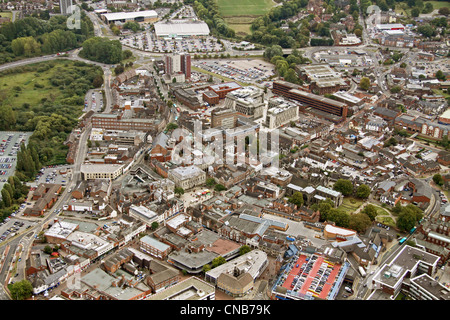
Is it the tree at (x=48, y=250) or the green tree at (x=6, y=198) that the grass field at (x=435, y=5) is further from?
the tree at (x=48, y=250)

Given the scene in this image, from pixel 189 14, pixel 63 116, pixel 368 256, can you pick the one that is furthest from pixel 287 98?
pixel 189 14

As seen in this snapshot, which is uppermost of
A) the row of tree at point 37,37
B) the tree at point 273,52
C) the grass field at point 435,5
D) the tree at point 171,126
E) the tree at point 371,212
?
the grass field at point 435,5

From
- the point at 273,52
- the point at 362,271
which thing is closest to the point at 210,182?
the point at 362,271

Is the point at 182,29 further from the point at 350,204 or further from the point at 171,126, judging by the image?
the point at 350,204

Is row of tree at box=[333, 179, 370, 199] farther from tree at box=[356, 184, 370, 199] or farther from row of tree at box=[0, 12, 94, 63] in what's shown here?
row of tree at box=[0, 12, 94, 63]

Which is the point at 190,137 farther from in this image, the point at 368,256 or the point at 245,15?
the point at 245,15

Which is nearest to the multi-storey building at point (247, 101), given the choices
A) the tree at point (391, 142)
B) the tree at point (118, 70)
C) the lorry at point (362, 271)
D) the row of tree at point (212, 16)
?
the tree at point (391, 142)
